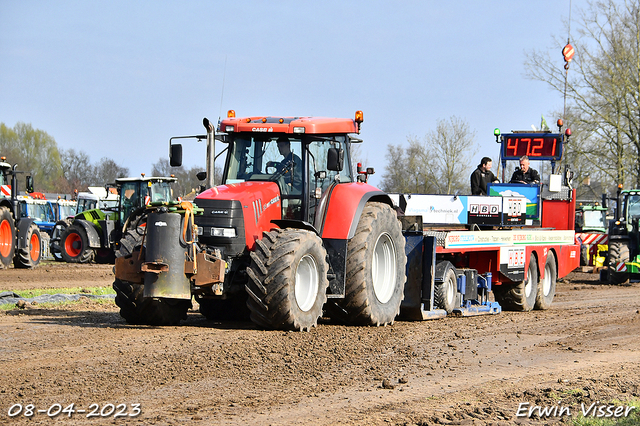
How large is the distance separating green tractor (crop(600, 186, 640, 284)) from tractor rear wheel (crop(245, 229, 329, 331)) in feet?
44.3

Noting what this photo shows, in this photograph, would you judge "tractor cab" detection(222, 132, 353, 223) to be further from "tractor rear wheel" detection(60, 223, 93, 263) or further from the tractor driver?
"tractor rear wheel" detection(60, 223, 93, 263)

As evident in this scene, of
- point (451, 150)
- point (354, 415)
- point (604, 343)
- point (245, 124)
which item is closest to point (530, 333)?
point (604, 343)

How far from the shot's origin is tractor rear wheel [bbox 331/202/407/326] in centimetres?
936

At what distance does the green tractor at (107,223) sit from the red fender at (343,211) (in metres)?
13.0

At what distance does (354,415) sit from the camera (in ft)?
17.2

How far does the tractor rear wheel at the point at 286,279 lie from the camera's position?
8.27 metres

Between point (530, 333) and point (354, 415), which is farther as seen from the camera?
point (530, 333)

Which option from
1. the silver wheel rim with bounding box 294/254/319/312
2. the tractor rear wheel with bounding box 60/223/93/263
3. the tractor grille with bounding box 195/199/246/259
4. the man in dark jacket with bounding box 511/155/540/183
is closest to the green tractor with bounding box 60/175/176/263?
the tractor rear wheel with bounding box 60/223/93/263

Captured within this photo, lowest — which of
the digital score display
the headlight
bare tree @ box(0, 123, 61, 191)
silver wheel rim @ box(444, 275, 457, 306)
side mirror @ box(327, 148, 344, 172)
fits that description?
silver wheel rim @ box(444, 275, 457, 306)

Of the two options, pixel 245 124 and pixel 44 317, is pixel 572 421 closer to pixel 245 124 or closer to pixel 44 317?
pixel 245 124

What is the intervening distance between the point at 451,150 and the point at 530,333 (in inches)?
1328

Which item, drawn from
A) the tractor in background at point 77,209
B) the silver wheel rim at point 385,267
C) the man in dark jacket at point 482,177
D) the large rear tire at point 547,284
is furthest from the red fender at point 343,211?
the tractor in background at point 77,209

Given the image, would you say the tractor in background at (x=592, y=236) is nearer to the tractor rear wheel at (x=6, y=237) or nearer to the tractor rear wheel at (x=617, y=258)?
the tractor rear wheel at (x=617, y=258)

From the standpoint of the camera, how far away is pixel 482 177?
14117 mm
